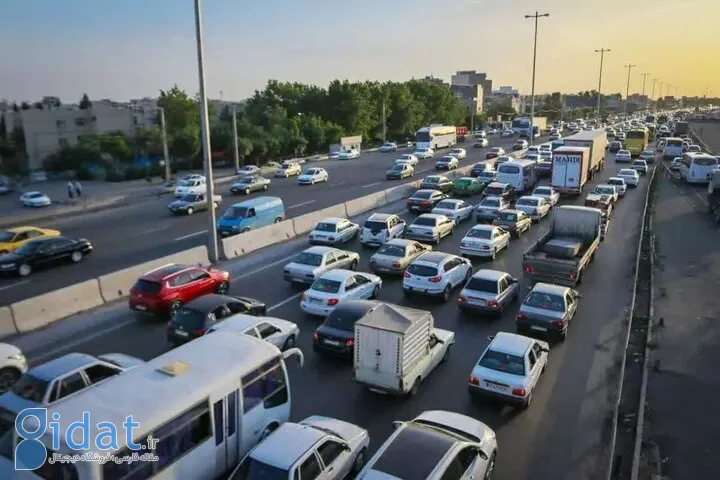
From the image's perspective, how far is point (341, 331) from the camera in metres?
13.7

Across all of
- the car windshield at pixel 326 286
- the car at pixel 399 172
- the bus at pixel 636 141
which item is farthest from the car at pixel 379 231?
the bus at pixel 636 141

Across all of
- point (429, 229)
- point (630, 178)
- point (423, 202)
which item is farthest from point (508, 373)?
→ point (630, 178)

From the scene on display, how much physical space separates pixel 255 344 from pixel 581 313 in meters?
11.2

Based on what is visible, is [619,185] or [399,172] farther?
[399,172]

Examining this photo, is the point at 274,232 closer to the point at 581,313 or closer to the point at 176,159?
the point at 581,313

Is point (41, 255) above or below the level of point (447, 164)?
below

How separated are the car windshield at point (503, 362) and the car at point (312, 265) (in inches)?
325

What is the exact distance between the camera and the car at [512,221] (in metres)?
26.7

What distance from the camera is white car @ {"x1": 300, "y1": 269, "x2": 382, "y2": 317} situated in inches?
642

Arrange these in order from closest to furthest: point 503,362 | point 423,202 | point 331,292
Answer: point 503,362 → point 331,292 → point 423,202

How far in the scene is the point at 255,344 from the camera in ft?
33.2

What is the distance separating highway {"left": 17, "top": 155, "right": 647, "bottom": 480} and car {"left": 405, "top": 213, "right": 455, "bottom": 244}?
463 cm

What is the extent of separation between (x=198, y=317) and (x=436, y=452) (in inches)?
313

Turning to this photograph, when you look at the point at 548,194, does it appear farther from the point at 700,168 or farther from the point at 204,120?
the point at 204,120
